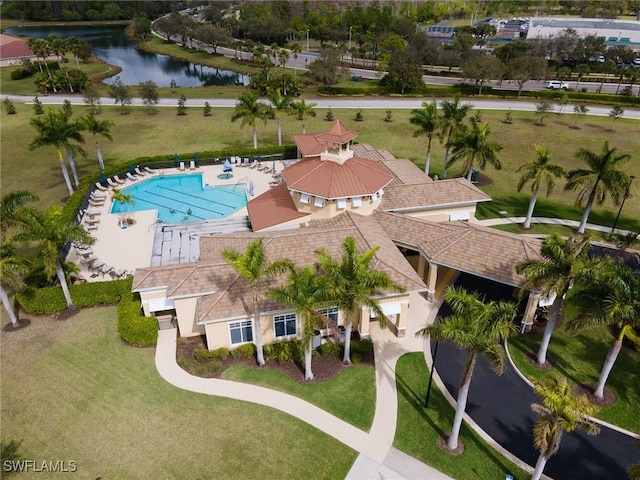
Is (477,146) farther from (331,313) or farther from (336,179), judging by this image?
(331,313)

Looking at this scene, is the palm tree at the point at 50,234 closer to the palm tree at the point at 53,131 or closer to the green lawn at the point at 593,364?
the palm tree at the point at 53,131

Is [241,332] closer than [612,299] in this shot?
No

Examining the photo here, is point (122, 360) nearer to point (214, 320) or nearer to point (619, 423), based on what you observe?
point (214, 320)

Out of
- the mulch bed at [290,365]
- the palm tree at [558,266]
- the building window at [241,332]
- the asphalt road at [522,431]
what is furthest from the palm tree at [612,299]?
the building window at [241,332]

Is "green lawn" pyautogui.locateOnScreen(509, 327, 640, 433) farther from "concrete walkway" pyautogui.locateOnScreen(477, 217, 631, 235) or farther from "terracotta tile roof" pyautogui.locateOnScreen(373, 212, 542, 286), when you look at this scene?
"concrete walkway" pyautogui.locateOnScreen(477, 217, 631, 235)

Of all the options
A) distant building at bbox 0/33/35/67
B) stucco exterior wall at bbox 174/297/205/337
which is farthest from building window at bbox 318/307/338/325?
distant building at bbox 0/33/35/67

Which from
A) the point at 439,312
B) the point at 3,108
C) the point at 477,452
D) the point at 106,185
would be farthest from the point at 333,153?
the point at 3,108

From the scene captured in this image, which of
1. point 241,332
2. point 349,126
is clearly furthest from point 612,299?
point 349,126
